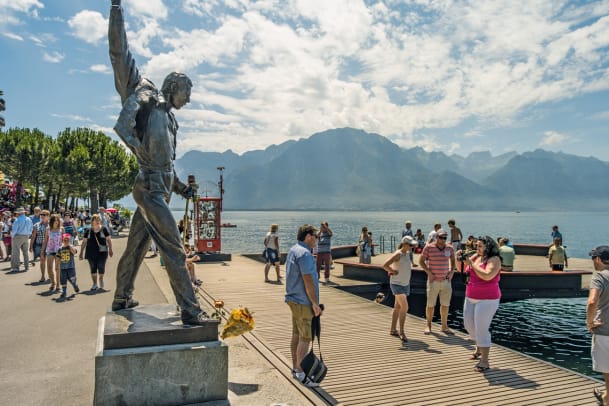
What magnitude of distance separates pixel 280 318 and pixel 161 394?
16.4ft

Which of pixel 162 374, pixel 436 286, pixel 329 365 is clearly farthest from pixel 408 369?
pixel 162 374

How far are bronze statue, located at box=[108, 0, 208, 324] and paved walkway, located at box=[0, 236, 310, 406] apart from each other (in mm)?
1088

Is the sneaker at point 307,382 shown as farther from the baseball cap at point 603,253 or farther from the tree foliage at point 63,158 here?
the tree foliage at point 63,158

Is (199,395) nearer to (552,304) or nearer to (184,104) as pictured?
(184,104)

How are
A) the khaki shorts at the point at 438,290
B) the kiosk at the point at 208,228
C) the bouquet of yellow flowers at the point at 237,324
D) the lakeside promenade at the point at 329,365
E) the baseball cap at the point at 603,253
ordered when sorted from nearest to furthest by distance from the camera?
the baseball cap at the point at 603,253
the lakeside promenade at the point at 329,365
the bouquet of yellow flowers at the point at 237,324
the khaki shorts at the point at 438,290
the kiosk at the point at 208,228

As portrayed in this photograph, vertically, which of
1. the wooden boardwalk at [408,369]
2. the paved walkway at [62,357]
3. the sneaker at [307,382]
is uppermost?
the paved walkway at [62,357]

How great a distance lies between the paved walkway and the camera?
484 cm

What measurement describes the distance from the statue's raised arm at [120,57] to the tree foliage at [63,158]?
128ft

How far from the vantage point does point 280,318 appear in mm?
9180

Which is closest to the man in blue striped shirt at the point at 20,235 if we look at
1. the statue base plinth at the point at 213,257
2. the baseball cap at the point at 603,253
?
the statue base plinth at the point at 213,257

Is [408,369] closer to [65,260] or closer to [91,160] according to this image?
[65,260]

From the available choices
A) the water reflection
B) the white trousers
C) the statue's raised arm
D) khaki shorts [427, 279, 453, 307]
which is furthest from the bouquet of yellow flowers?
the water reflection

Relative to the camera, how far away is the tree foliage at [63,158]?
3850cm

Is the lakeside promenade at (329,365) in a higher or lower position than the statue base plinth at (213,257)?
lower
